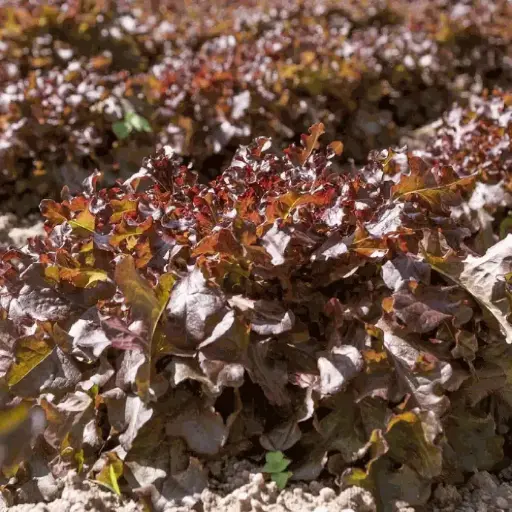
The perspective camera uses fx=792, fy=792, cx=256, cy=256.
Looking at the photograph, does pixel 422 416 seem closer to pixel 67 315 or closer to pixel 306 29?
pixel 67 315


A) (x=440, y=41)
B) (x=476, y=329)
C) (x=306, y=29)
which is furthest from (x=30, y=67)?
(x=476, y=329)

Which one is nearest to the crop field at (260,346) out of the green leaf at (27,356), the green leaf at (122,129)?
the green leaf at (27,356)

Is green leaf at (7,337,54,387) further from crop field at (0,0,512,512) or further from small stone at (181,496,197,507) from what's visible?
small stone at (181,496,197,507)

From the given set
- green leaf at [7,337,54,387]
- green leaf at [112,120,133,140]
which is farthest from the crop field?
green leaf at [112,120,133,140]

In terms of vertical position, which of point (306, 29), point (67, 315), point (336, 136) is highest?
point (67, 315)

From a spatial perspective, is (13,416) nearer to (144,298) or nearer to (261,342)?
(144,298)

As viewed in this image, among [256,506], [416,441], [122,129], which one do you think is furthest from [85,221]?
[122,129]
